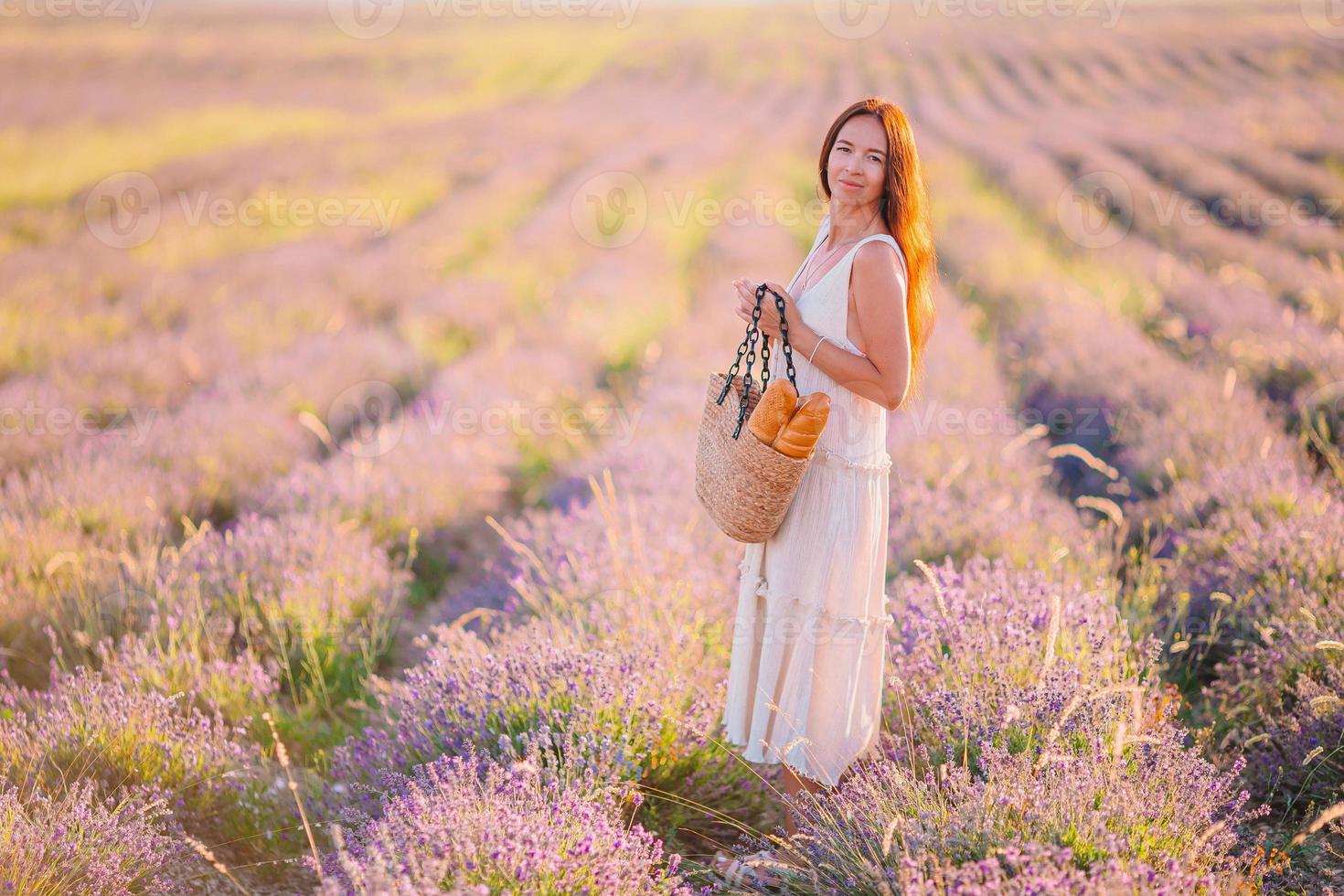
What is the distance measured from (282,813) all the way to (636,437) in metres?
2.90

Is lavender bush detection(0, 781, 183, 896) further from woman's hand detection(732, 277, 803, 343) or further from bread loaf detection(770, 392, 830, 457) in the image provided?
woman's hand detection(732, 277, 803, 343)

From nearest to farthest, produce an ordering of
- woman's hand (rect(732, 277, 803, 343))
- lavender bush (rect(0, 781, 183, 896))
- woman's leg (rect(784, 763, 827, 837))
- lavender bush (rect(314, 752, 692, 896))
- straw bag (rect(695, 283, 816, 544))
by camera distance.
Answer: lavender bush (rect(314, 752, 692, 896)) < lavender bush (rect(0, 781, 183, 896)) < straw bag (rect(695, 283, 816, 544)) < woman's hand (rect(732, 277, 803, 343)) < woman's leg (rect(784, 763, 827, 837))

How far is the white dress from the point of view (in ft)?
7.57

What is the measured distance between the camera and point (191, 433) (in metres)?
5.15

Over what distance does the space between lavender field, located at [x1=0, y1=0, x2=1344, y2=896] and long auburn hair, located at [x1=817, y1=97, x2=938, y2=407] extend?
0.70 m

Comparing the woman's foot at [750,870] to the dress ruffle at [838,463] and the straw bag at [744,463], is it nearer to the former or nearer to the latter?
the straw bag at [744,463]

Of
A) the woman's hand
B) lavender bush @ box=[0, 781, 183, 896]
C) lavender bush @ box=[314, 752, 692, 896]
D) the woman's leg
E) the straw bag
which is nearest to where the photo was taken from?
lavender bush @ box=[314, 752, 692, 896]

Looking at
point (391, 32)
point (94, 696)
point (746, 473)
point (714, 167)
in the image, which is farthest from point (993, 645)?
point (391, 32)

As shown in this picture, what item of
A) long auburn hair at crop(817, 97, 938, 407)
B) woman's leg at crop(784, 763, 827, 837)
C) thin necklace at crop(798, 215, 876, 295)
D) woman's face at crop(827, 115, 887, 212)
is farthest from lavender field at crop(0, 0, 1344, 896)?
woman's face at crop(827, 115, 887, 212)

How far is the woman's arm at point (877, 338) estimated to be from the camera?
7.07ft

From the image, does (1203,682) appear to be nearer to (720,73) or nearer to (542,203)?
(542,203)

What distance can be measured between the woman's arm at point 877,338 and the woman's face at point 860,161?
0.18 meters

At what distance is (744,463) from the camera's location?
7.18 ft

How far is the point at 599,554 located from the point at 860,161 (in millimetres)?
1992
